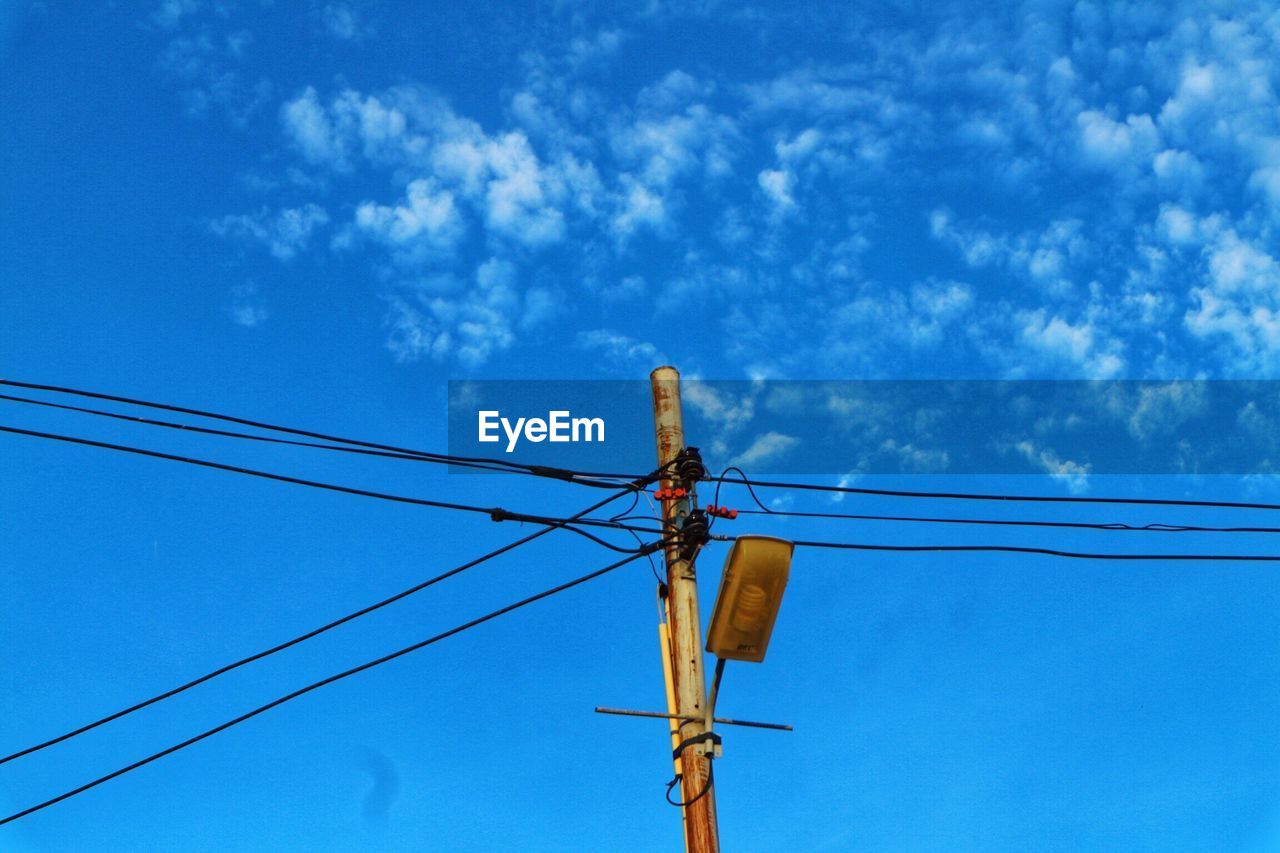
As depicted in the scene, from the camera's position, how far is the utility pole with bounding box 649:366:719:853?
7496 mm

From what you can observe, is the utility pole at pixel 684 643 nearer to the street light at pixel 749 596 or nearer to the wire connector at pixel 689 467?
the wire connector at pixel 689 467

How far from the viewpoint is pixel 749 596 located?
7.22 metres

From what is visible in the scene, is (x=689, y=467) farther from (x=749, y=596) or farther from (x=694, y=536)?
(x=749, y=596)

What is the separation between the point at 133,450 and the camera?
879cm

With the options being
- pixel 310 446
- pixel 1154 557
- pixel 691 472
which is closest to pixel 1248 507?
pixel 1154 557

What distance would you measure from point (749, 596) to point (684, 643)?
1.00 metres

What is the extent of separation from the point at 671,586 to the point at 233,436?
12.2 ft

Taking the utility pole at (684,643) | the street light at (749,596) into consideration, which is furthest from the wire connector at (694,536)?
the street light at (749,596)

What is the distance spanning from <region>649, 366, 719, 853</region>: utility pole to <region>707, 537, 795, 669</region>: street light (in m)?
0.64

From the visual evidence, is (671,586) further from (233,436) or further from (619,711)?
(233,436)

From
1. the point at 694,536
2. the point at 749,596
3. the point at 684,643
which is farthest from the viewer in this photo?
the point at 694,536

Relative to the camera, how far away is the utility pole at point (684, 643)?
7496 mm

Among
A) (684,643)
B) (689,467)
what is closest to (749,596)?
(684,643)

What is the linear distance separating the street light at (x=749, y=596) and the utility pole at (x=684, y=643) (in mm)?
638
